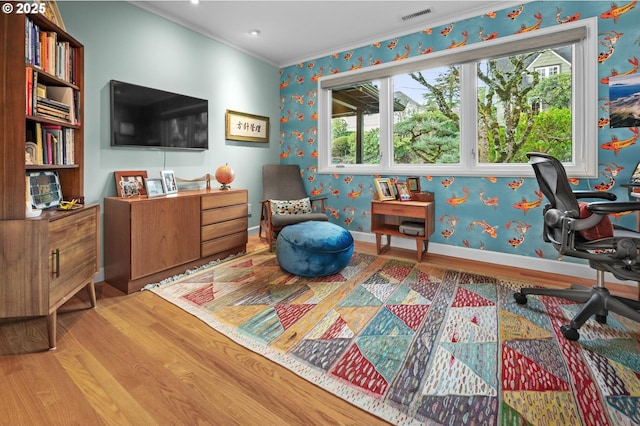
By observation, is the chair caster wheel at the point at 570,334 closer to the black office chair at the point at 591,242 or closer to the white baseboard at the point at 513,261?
the black office chair at the point at 591,242

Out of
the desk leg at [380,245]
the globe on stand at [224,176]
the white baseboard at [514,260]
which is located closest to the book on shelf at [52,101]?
the globe on stand at [224,176]

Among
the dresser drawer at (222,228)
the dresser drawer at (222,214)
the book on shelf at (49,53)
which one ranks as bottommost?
the dresser drawer at (222,228)

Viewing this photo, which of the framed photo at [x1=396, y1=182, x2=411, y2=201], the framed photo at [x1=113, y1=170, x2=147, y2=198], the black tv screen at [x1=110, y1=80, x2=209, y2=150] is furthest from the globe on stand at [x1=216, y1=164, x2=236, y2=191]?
the framed photo at [x1=396, y1=182, x2=411, y2=201]

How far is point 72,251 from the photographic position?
6.44ft

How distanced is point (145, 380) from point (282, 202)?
261cm

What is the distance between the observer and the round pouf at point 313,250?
277cm

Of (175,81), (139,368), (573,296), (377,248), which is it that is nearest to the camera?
(139,368)

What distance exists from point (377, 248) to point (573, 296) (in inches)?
72.5

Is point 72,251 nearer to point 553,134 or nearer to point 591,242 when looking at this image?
point 591,242

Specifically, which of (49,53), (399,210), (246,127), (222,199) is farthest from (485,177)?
(49,53)

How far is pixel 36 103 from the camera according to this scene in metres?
1.92

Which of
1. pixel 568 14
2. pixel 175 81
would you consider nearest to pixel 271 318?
pixel 175 81

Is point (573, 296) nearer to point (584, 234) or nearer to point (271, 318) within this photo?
point (584, 234)

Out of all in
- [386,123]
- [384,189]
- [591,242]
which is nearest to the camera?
[591,242]
